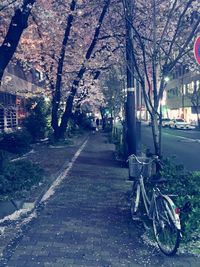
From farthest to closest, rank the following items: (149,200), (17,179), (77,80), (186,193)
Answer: (77,80), (17,179), (149,200), (186,193)

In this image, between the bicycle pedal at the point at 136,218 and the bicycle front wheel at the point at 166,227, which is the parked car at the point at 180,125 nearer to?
the bicycle pedal at the point at 136,218

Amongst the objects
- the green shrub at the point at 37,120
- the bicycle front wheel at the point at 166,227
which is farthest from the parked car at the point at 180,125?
the bicycle front wheel at the point at 166,227

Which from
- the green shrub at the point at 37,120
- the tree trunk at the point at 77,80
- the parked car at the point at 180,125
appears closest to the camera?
the tree trunk at the point at 77,80

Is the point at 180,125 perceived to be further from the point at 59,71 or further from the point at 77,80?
the point at 59,71

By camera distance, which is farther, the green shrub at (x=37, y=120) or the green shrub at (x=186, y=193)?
the green shrub at (x=37, y=120)

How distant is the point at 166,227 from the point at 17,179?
13.7 feet

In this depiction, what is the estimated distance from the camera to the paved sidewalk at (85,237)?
163 inches

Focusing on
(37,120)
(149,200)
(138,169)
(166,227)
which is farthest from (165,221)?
(37,120)

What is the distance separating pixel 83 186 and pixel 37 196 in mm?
1809

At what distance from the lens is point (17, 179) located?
7496mm

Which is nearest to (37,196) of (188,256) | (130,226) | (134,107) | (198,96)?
(130,226)

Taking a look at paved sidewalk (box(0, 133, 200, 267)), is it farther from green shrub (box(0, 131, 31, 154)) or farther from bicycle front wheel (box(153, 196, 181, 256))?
green shrub (box(0, 131, 31, 154))

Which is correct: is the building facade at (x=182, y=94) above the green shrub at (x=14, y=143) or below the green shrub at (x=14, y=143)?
above

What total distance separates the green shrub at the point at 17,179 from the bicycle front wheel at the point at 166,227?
3.36 metres
